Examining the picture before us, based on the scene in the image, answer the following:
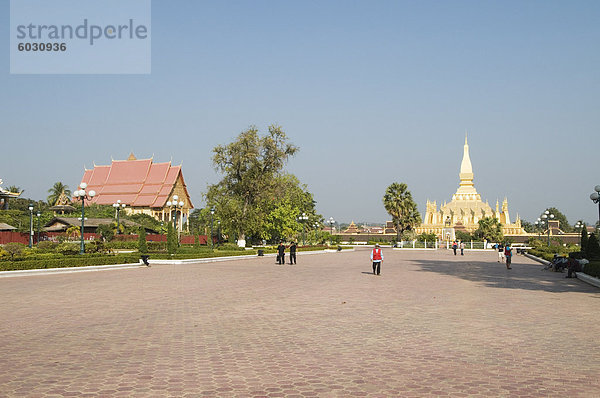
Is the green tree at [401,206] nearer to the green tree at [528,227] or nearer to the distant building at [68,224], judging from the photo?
the distant building at [68,224]

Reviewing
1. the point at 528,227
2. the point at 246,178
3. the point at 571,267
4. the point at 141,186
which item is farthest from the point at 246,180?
the point at 528,227

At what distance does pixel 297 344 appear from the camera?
816cm

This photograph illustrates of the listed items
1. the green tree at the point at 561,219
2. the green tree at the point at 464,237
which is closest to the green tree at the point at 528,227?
the green tree at the point at 561,219

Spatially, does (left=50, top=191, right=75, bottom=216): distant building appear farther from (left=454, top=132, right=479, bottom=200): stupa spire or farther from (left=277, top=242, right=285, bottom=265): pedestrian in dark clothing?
(left=454, top=132, right=479, bottom=200): stupa spire

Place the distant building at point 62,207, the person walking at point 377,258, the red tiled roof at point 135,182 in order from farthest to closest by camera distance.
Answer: the red tiled roof at point 135,182 < the distant building at point 62,207 < the person walking at point 377,258

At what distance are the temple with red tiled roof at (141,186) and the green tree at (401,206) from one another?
33772 millimetres

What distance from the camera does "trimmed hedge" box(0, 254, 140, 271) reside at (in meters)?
22.3

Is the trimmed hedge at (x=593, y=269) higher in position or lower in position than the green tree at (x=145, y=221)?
lower

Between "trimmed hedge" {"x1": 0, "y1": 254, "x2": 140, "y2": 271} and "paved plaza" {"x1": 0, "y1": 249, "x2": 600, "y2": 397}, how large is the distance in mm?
7805

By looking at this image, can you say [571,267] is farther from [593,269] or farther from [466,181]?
[466,181]

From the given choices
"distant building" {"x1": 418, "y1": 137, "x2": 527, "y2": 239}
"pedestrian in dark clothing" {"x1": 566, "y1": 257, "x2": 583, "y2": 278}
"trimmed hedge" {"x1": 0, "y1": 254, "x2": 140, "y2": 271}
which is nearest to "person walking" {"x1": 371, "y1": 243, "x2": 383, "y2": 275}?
"pedestrian in dark clothing" {"x1": 566, "y1": 257, "x2": 583, "y2": 278}

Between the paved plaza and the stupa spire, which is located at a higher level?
the stupa spire

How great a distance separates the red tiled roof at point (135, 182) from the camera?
289 ft

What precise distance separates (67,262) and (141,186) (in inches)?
2676
